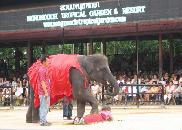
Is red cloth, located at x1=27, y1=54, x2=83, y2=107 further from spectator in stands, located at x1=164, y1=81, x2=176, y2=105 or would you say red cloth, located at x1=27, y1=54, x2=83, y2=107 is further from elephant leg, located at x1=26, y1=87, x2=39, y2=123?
spectator in stands, located at x1=164, y1=81, x2=176, y2=105

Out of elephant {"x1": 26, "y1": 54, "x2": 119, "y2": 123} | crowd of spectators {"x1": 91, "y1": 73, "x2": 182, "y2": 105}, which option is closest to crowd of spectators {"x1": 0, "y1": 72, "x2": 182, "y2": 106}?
crowd of spectators {"x1": 91, "y1": 73, "x2": 182, "y2": 105}

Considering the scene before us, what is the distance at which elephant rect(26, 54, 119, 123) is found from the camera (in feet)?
51.9

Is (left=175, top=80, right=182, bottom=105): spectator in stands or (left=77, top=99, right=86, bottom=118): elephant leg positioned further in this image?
(left=175, top=80, right=182, bottom=105): spectator in stands

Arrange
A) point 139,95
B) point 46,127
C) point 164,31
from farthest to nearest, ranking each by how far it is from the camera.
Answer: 1. point 164,31
2. point 139,95
3. point 46,127

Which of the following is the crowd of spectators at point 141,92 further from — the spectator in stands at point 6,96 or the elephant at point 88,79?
the elephant at point 88,79

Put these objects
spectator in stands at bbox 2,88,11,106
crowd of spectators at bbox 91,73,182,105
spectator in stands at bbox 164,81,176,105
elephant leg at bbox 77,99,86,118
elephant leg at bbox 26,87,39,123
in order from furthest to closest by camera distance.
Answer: spectator in stands at bbox 2,88,11,106
spectator in stands at bbox 164,81,176,105
crowd of spectators at bbox 91,73,182,105
elephant leg at bbox 26,87,39,123
elephant leg at bbox 77,99,86,118

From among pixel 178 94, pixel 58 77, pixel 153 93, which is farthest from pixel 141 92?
pixel 58 77

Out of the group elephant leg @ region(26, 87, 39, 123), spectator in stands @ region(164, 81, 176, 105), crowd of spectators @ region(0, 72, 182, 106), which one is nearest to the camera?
elephant leg @ region(26, 87, 39, 123)

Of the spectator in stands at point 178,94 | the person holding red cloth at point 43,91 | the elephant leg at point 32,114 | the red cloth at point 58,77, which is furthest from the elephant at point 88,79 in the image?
the spectator in stands at point 178,94

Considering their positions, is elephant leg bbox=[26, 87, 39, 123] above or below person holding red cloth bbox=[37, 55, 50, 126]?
below

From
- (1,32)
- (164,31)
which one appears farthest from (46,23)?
(164,31)

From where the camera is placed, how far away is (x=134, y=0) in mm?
25312

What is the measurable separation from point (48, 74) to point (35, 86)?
1.77 ft

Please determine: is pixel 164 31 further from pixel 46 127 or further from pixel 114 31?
pixel 46 127
